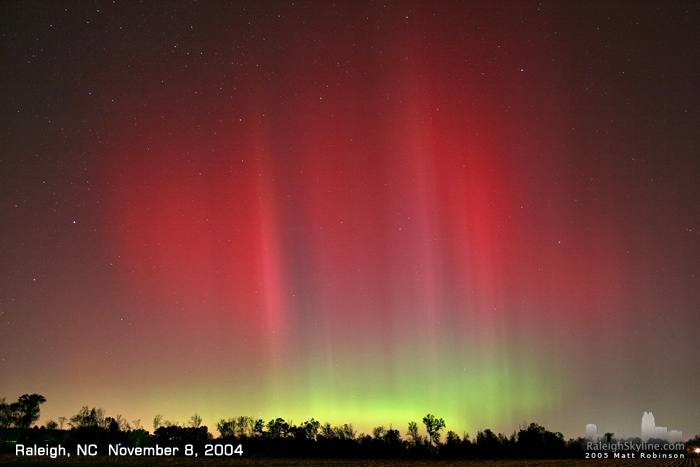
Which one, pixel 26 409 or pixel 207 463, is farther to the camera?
pixel 26 409

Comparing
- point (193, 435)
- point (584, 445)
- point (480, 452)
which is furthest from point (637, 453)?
point (193, 435)

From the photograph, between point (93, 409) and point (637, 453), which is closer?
point (637, 453)

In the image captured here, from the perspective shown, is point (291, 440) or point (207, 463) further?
point (291, 440)

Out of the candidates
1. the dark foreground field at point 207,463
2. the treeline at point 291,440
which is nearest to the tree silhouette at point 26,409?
the treeline at point 291,440

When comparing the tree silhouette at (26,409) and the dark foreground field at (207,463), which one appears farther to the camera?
the tree silhouette at (26,409)

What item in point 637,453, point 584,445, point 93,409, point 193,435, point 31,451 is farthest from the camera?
point 93,409

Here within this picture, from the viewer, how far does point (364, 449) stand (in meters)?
110

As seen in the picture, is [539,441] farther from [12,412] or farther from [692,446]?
[12,412]

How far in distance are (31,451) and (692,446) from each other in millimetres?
147344

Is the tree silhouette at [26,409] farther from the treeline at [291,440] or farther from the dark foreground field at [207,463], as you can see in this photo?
the dark foreground field at [207,463]

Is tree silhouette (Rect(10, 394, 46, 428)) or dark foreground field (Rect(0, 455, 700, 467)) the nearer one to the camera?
dark foreground field (Rect(0, 455, 700, 467))

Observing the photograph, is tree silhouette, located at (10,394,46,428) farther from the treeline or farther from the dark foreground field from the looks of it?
the dark foreground field

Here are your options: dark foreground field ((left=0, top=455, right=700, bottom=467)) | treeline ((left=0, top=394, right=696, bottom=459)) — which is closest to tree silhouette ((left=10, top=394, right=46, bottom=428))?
treeline ((left=0, top=394, right=696, bottom=459))

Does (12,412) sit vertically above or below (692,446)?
above
